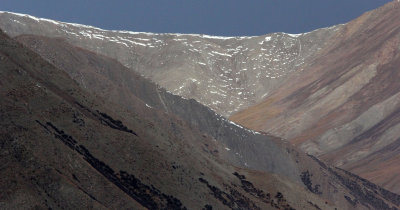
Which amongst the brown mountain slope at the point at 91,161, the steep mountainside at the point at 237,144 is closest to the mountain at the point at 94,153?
the brown mountain slope at the point at 91,161

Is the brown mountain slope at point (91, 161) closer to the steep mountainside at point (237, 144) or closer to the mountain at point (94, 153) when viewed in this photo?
the mountain at point (94, 153)

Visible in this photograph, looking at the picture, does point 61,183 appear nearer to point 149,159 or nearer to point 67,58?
point 149,159

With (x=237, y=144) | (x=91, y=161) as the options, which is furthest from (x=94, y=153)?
(x=237, y=144)

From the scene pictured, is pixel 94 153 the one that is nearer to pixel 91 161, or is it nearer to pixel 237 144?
pixel 91 161

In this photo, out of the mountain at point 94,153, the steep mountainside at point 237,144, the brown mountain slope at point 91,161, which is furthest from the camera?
the steep mountainside at point 237,144

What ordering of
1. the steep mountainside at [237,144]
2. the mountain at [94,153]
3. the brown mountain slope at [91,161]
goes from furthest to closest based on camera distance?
the steep mountainside at [237,144] < the mountain at [94,153] < the brown mountain slope at [91,161]

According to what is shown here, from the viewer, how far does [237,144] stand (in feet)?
587

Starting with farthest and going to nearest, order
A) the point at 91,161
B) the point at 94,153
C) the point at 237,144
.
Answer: the point at 237,144 < the point at 94,153 < the point at 91,161

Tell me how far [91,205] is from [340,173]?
392 feet

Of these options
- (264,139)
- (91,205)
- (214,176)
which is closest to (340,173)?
(264,139)

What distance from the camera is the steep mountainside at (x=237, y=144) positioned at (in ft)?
525

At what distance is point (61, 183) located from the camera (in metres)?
78.2

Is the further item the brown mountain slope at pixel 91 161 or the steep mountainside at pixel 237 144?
the steep mountainside at pixel 237 144

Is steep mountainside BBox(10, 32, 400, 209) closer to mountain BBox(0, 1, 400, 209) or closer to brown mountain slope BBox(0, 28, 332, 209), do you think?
mountain BBox(0, 1, 400, 209)
